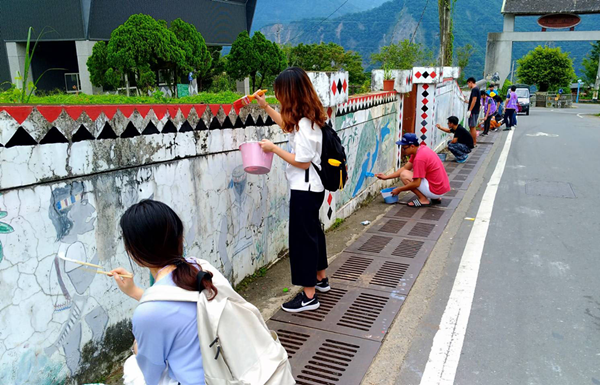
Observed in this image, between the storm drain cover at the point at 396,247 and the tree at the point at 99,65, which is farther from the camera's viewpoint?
the tree at the point at 99,65

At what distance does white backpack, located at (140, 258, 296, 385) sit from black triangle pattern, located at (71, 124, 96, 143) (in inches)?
49.2

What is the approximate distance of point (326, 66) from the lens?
172 feet

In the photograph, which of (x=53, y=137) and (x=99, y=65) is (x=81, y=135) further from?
(x=99, y=65)

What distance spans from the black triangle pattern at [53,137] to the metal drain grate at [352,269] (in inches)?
118

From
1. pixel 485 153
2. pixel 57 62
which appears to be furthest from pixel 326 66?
pixel 485 153

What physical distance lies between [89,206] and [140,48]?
74.8 feet

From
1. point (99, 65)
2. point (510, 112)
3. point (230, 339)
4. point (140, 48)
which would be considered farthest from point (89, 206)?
point (99, 65)

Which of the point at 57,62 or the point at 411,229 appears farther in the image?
the point at 57,62

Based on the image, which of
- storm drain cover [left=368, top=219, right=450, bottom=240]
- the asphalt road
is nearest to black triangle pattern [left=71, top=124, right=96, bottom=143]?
the asphalt road

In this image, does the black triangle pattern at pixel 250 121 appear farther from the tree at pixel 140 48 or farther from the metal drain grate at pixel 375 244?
the tree at pixel 140 48

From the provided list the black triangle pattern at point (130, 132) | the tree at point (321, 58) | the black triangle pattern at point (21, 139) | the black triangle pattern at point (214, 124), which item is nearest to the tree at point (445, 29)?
the black triangle pattern at point (214, 124)

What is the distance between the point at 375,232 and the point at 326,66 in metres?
48.3

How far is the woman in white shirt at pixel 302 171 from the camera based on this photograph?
3.68m

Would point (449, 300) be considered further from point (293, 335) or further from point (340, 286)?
point (293, 335)
